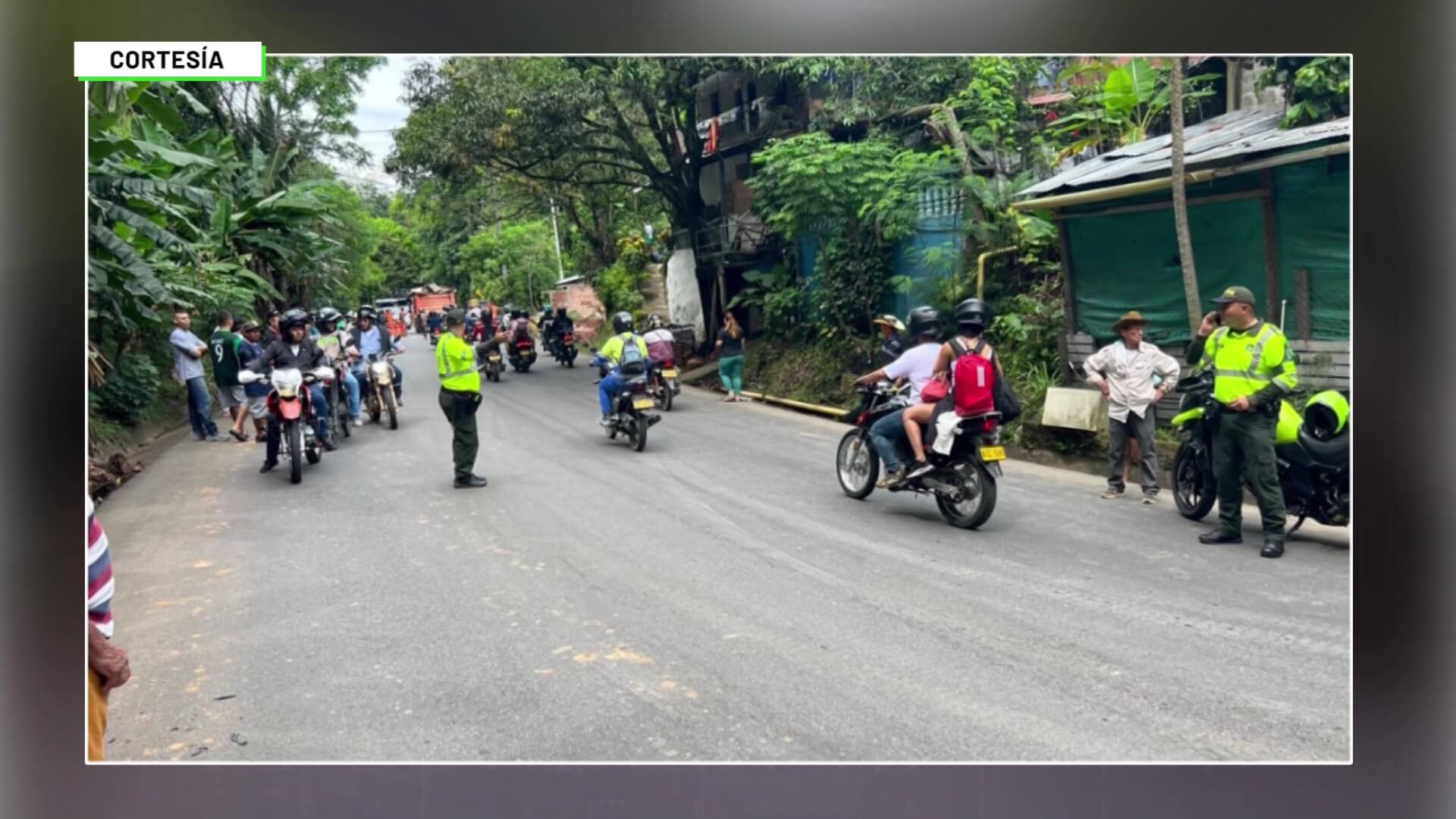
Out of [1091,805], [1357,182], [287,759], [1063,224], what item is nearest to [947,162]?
[1063,224]

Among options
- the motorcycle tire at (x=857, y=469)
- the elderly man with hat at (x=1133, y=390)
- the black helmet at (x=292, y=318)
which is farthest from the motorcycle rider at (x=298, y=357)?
the elderly man with hat at (x=1133, y=390)

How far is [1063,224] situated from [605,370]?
101 inches

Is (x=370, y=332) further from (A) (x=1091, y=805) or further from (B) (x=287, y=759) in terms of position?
(A) (x=1091, y=805)

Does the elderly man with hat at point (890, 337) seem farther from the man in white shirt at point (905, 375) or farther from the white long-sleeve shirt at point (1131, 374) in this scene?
the white long-sleeve shirt at point (1131, 374)

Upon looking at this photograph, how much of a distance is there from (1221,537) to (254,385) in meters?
4.70

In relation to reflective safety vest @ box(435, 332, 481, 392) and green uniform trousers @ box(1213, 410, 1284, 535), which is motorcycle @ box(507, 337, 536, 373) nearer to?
reflective safety vest @ box(435, 332, 481, 392)

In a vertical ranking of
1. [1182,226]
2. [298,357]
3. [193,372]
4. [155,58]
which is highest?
[155,58]

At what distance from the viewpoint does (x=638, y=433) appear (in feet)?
17.0

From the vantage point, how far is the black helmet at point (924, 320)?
17.4 ft

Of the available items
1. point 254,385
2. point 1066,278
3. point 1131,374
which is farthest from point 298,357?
point 1131,374

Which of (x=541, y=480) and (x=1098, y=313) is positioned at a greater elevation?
(x=1098, y=313)

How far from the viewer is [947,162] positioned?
17.0 feet

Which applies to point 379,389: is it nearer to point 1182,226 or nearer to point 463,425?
point 463,425

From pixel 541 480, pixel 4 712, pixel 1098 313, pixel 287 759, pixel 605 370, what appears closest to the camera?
pixel 287 759
